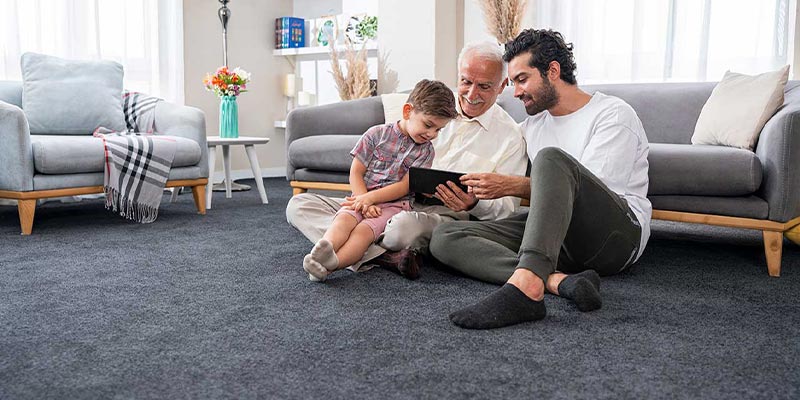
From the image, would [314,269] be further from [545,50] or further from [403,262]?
[545,50]

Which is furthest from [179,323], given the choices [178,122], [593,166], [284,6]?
[284,6]

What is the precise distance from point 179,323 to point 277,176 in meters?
4.18

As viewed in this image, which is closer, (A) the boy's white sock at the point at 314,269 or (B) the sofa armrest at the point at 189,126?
(A) the boy's white sock at the point at 314,269

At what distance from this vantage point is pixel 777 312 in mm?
1891

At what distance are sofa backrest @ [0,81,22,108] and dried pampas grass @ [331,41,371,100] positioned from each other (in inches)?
78.9

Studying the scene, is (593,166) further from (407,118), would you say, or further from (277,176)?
(277,176)

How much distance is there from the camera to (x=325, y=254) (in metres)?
2.08

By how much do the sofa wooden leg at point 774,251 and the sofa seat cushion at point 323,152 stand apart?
176cm

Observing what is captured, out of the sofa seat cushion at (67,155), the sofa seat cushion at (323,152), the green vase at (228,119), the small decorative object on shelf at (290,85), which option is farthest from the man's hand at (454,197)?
the small decorative object on shelf at (290,85)

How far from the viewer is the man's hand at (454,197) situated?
2217 mm

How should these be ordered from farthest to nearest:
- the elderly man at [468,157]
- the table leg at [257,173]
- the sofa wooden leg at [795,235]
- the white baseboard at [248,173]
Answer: the white baseboard at [248,173], the table leg at [257,173], the sofa wooden leg at [795,235], the elderly man at [468,157]

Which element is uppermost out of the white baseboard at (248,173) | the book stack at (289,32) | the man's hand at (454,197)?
the book stack at (289,32)

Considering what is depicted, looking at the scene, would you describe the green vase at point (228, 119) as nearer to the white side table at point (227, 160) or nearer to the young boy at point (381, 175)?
the white side table at point (227, 160)

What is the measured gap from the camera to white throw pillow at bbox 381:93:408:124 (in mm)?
3766
